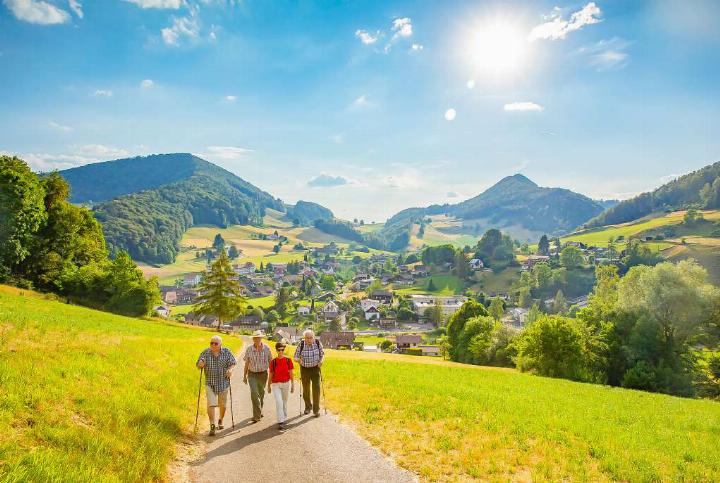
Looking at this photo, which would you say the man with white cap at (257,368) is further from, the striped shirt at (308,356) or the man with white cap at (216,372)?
the man with white cap at (216,372)

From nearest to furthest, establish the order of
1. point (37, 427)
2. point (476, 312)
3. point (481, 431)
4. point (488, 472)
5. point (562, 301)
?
point (37, 427), point (488, 472), point (481, 431), point (476, 312), point (562, 301)

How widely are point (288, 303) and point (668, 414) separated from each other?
15457 centimetres

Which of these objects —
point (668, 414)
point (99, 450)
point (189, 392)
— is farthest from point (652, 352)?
point (99, 450)

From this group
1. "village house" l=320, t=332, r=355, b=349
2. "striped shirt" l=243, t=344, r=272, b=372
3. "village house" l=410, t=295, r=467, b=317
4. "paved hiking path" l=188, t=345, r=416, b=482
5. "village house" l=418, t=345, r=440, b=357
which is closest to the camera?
"paved hiking path" l=188, t=345, r=416, b=482

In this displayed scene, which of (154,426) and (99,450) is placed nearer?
(99,450)

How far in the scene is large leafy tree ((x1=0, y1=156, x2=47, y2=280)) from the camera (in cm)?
4150

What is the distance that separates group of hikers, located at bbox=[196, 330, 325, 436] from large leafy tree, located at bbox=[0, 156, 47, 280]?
43.1 m

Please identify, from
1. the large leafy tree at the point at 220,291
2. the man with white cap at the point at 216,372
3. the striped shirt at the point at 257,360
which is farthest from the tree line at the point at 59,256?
the man with white cap at the point at 216,372

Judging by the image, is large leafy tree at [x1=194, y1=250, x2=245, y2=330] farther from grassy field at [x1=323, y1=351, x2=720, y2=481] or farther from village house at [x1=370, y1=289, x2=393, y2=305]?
village house at [x1=370, y1=289, x2=393, y2=305]

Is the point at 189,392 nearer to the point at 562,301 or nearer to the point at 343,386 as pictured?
the point at 343,386

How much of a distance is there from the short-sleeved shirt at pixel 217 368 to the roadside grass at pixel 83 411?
53.7 inches

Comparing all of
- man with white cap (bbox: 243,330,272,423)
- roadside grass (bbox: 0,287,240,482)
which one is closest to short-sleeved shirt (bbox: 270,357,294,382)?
man with white cap (bbox: 243,330,272,423)

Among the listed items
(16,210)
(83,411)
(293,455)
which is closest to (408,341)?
(16,210)

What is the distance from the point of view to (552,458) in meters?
10.3
